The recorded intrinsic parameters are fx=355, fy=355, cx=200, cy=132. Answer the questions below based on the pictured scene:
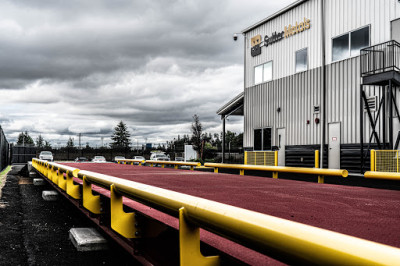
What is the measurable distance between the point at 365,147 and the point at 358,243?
45.6ft

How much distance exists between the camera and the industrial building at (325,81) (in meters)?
12.9

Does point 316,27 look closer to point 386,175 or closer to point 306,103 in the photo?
point 306,103

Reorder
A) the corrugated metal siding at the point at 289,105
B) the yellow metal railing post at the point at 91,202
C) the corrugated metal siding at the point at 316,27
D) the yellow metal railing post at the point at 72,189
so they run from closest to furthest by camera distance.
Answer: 1. the yellow metal railing post at the point at 91,202
2. the yellow metal railing post at the point at 72,189
3. the corrugated metal siding at the point at 316,27
4. the corrugated metal siding at the point at 289,105

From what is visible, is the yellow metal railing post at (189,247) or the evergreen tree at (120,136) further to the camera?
the evergreen tree at (120,136)

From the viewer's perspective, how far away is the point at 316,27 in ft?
52.3

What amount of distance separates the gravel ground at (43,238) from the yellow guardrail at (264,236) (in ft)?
5.78

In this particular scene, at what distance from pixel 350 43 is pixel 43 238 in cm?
1372

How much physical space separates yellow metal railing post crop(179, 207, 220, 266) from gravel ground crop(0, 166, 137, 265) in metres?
1.86

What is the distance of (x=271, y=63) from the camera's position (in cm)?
1862

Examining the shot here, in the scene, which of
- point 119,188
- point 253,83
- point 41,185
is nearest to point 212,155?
point 253,83

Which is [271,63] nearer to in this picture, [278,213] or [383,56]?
[383,56]

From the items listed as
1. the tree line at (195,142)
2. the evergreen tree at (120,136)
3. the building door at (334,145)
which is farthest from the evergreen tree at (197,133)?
the evergreen tree at (120,136)

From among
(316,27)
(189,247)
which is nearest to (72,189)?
(189,247)

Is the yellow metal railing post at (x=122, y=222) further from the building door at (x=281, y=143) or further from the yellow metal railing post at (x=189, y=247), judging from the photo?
the building door at (x=281, y=143)
